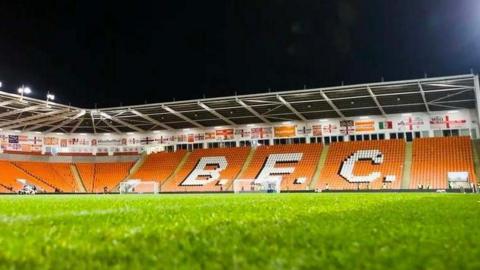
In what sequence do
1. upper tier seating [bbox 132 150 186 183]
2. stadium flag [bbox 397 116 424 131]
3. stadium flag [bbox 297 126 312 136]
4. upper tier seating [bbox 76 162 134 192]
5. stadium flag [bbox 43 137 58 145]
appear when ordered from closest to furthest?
stadium flag [bbox 397 116 424 131]
stadium flag [bbox 297 126 312 136]
upper tier seating [bbox 132 150 186 183]
upper tier seating [bbox 76 162 134 192]
stadium flag [bbox 43 137 58 145]

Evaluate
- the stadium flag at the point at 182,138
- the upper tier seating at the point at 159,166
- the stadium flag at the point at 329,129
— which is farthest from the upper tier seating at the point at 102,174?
the stadium flag at the point at 329,129

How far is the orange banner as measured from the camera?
61.2 m

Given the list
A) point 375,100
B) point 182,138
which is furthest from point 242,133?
point 375,100

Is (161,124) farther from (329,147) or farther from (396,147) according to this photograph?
(396,147)

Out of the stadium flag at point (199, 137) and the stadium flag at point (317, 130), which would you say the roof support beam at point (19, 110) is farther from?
the stadium flag at point (317, 130)

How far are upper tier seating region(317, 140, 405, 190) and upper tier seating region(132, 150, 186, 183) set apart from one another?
71.8 feet

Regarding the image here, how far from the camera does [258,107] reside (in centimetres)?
5400

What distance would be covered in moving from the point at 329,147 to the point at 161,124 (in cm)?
2430

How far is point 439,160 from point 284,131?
20.4 meters

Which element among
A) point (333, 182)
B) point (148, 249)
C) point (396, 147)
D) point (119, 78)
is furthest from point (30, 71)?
point (148, 249)

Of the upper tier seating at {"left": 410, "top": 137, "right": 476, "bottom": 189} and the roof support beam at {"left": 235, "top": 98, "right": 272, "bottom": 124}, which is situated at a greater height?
the roof support beam at {"left": 235, "top": 98, "right": 272, "bottom": 124}

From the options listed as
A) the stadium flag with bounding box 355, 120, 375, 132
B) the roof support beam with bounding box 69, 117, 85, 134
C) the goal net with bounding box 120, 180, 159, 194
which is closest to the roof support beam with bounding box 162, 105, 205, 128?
the goal net with bounding box 120, 180, 159, 194

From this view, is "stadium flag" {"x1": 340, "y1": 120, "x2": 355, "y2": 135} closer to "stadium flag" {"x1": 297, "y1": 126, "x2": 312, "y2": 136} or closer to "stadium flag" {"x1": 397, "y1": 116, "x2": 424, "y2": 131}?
"stadium flag" {"x1": 297, "y1": 126, "x2": 312, "y2": 136}

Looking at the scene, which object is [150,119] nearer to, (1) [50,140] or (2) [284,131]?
(1) [50,140]
